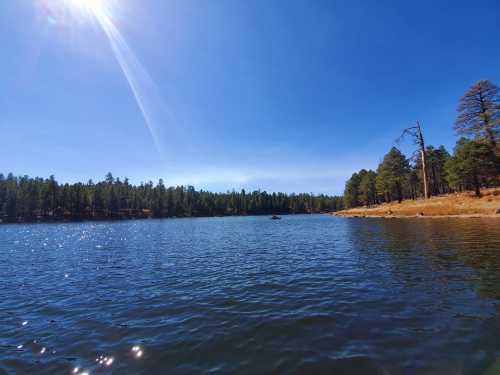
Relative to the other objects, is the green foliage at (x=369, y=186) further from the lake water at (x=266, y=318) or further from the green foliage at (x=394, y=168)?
the lake water at (x=266, y=318)

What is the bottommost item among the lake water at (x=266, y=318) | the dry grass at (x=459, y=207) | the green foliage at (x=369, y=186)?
the lake water at (x=266, y=318)

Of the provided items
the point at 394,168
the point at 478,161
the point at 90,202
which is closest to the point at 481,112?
the point at 478,161

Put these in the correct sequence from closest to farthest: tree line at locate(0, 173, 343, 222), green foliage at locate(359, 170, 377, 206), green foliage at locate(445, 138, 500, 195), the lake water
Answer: the lake water < green foliage at locate(445, 138, 500, 195) < green foliage at locate(359, 170, 377, 206) < tree line at locate(0, 173, 343, 222)

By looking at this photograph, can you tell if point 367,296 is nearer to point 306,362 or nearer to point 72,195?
point 306,362

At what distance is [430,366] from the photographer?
5.30 m

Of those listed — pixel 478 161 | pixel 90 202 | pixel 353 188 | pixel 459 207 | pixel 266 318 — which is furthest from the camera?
pixel 90 202

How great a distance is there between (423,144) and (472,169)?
16795mm

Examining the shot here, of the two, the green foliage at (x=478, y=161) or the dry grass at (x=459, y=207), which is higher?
the green foliage at (x=478, y=161)

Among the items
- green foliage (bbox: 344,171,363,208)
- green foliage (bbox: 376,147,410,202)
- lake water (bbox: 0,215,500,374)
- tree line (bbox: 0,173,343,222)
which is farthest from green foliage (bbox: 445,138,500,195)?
tree line (bbox: 0,173,343,222)

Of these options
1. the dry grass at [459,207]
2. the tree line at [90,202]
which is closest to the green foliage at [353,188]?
the dry grass at [459,207]

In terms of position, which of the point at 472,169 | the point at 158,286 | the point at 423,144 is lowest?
the point at 158,286

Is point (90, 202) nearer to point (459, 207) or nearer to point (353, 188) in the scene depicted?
point (353, 188)

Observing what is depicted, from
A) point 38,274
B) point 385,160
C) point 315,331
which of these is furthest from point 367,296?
point 385,160

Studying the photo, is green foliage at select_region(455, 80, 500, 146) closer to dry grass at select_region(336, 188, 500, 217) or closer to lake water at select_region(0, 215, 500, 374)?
dry grass at select_region(336, 188, 500, 217)
